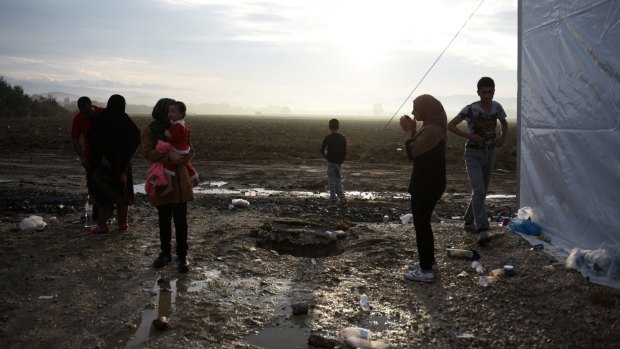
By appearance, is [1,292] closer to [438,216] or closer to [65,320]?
[65,320]

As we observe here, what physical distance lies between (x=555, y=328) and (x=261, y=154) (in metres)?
17.6

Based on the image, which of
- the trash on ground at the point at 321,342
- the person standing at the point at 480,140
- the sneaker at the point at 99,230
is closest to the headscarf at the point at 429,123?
the person standing at the point at 480,140

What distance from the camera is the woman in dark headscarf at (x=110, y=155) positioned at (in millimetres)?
6398

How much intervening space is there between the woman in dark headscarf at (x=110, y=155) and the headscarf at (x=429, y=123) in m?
3.82

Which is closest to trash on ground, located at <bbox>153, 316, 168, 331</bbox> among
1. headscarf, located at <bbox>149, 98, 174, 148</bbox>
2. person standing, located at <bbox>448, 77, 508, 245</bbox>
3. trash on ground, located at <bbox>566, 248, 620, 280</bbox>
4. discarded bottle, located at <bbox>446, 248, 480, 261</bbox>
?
headscarf, located at <bbox>149, 98, 174, 148</bbox>

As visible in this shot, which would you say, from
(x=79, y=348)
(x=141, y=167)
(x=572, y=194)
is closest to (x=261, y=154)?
(x=141, y=167)

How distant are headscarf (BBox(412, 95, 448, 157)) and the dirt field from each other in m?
1.41

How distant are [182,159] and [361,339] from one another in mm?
2617

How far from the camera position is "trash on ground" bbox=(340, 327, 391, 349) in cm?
360

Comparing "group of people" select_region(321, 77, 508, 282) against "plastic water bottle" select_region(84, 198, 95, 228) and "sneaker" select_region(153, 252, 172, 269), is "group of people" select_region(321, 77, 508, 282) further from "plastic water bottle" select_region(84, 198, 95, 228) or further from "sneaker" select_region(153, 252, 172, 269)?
"plastic water bottle" select_region(84, 198, 95, 228)

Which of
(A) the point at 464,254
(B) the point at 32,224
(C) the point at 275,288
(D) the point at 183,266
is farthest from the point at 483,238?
(B) the point at 32,224

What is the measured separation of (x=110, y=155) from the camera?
6535 mm

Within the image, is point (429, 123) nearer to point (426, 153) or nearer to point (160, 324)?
point (426, 153)

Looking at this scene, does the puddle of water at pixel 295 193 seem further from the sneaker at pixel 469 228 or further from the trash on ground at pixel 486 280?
the trash on ground at pixel 486 280
